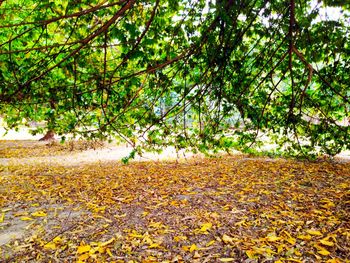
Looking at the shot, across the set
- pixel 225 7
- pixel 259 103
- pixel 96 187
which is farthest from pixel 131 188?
pixel 225 7

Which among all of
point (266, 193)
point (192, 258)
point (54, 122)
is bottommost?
point (192, 258)

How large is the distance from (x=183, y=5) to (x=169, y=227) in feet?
9.00

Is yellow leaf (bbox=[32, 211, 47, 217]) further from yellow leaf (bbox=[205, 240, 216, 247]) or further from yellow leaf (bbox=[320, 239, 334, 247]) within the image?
yellow leaf (bbox=[320, 239, 334, 247])

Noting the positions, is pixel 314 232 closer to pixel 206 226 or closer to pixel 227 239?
pixel 227 239

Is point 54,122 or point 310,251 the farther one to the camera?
point 54,122

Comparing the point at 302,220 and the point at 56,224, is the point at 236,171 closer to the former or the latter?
the point at 302,220

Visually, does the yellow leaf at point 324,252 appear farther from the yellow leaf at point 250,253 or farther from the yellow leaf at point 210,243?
the yellow leaf at point 210,243

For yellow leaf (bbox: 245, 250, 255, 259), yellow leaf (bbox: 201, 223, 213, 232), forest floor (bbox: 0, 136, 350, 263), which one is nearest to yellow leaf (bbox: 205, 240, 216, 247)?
Result: forest floor (bbox: 0, 136, 350, 263)

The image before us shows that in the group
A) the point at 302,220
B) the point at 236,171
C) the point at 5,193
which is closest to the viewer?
the point at 302,220

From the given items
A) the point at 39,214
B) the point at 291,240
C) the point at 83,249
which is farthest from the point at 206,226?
the point at 39,214

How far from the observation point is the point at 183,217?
3.68 metres

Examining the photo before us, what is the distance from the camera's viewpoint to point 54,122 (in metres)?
4.44

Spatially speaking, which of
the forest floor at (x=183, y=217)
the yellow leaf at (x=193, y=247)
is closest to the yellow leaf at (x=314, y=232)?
the forest floor at (x=183, y=217)

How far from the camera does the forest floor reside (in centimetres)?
285
